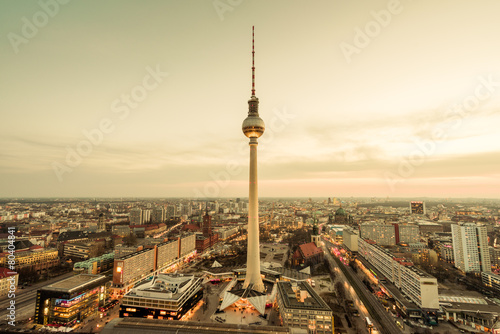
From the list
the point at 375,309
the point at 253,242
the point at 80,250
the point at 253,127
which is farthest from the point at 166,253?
the point at 375,309

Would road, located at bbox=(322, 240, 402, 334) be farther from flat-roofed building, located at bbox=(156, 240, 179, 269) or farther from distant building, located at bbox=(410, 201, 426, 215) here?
distant building, located at bbox=(410, 201, 426, 215)

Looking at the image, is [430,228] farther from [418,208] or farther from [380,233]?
[418,208]

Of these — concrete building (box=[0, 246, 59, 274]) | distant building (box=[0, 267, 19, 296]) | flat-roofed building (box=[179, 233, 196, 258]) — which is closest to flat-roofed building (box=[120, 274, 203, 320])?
distant building (box=[0, 267, 19, 296])

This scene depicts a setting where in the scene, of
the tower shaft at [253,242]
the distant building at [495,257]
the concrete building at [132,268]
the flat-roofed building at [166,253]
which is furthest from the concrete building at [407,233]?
the concrete building at [132,268]

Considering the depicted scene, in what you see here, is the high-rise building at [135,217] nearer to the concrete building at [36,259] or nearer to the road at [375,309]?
the concrete building at [36,259]

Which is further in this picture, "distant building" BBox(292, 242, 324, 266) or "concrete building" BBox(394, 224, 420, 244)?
"concrete building" BBox(394, 224, 420, 244)
